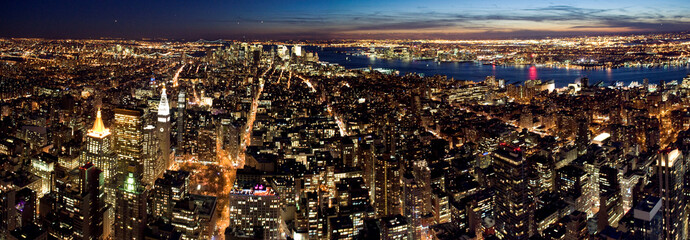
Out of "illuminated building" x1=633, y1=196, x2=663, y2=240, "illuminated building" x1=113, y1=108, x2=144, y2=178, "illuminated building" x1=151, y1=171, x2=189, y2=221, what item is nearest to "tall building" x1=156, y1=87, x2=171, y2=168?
"illuminated building" x1=113, y1=108, x2=144, y2=178

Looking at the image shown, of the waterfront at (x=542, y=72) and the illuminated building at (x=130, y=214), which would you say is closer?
the illuminated building at (x=130, y=214)

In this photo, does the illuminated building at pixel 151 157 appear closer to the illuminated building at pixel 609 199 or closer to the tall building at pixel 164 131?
the tall building at pixel 164 131

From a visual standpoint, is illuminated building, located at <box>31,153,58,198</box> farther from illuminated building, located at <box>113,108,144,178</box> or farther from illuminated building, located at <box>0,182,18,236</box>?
illuminated building, located at <box>0,182,18,236</box>

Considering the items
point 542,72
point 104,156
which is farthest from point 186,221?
point 542,72

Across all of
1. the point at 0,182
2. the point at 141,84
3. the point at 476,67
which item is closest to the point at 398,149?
the point at 0,182

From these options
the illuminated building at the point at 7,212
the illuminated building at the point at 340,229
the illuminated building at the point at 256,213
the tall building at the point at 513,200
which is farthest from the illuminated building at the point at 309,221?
the illuminated building at the point at 7,212

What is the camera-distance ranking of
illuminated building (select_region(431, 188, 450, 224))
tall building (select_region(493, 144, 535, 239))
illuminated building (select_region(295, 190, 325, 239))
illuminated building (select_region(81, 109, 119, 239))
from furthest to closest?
illuminated building (select_region(81, 109, 119, 239)) < illuminated building (select_region(431, 188, 450, 224)) < illuminated building (select_region(295, 190, 325, 239)) < tall building (select_region(493, 144, 535, 239))
